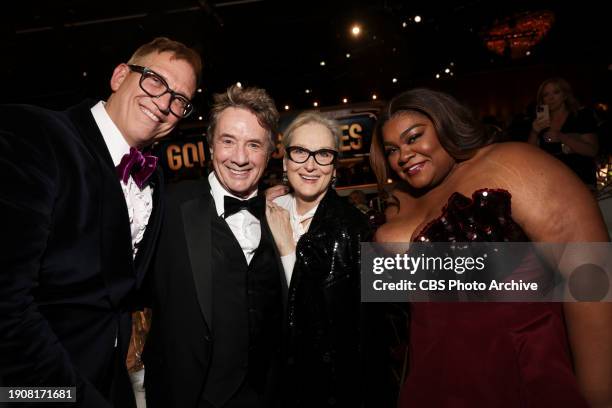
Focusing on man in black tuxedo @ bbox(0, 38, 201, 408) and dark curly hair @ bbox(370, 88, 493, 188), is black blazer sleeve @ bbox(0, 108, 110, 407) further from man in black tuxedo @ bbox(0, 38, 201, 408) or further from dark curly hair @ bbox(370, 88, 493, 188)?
dark curly hair @ bbox(370, 88, 493, 188)

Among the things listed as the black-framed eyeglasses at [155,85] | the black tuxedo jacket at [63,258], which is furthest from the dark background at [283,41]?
the black tuxedo jacket at [63,258]

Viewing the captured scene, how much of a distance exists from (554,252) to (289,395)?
151 centimetres

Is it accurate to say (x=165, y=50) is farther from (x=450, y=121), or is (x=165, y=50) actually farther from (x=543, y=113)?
(x=543, y=113)

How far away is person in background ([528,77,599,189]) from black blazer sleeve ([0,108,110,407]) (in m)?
3.51

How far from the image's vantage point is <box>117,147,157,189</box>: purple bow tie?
63.2 inches

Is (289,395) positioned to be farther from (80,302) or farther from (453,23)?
(453,23)

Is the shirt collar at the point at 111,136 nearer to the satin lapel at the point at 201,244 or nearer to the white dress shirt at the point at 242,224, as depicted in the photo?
the satin lapel at the point at 201,244

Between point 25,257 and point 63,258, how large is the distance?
0.54ft

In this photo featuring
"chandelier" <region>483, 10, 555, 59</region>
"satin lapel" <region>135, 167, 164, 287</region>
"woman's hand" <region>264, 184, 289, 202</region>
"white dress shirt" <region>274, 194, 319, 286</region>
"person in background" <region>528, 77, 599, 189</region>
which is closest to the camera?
"satin lapel" <region>135, 167, 164, 287</region>

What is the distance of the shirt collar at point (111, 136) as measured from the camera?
1.66 metres


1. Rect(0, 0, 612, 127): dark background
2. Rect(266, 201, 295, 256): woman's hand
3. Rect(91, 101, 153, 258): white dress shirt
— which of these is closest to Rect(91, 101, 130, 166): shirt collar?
Rect(91, 101, 153, 258): white dress shirt

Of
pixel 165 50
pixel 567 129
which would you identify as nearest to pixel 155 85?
pixel 165 50

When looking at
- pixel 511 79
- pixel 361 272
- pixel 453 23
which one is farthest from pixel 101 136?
pixel 511 79

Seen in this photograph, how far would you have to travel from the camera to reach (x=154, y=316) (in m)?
1.89
